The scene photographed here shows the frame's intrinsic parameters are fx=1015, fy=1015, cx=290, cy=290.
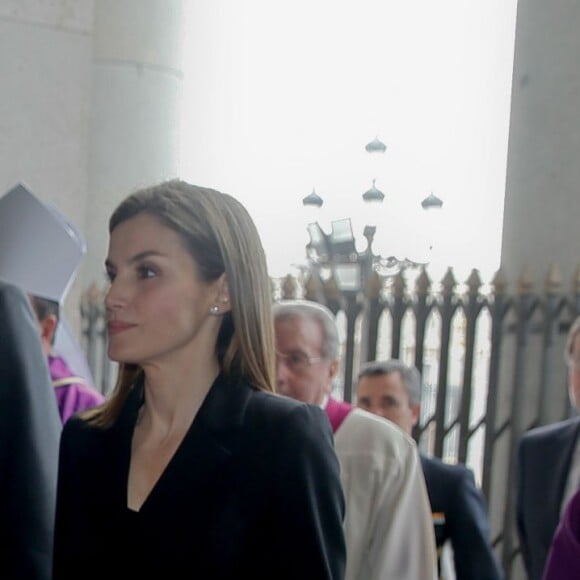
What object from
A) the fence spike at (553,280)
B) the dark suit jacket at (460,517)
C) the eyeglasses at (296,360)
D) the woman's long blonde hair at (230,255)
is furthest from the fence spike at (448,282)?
the woman's long blonde hair at (230,255)

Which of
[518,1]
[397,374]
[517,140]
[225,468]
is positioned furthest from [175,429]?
[518,1]

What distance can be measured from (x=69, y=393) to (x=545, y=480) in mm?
1437

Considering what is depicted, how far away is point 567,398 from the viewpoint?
4527mm

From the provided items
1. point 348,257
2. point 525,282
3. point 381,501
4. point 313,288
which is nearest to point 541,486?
point 381,501

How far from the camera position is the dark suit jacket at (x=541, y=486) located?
3010 mm

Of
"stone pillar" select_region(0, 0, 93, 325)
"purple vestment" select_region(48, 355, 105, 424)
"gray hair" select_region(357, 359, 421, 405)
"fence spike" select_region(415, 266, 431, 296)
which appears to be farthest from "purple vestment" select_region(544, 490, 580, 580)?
"stone pillar" select_region(0, 0, 93, 325)

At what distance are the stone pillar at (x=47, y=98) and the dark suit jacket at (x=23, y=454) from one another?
12.4 ft

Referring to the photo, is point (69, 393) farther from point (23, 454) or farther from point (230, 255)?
point (230, 255)

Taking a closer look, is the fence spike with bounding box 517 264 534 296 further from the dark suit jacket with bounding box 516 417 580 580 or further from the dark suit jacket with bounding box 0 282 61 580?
the dark suit jacket with bounding box 0 282 61 580

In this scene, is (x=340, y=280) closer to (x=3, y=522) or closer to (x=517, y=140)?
(x=517, y=140)

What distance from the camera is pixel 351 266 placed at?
5555 millimetres

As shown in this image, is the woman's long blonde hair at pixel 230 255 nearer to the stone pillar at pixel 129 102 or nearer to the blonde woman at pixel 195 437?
the blonde woman at pixel 195 437

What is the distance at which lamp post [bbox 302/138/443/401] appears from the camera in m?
4.90

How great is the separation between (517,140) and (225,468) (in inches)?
144
